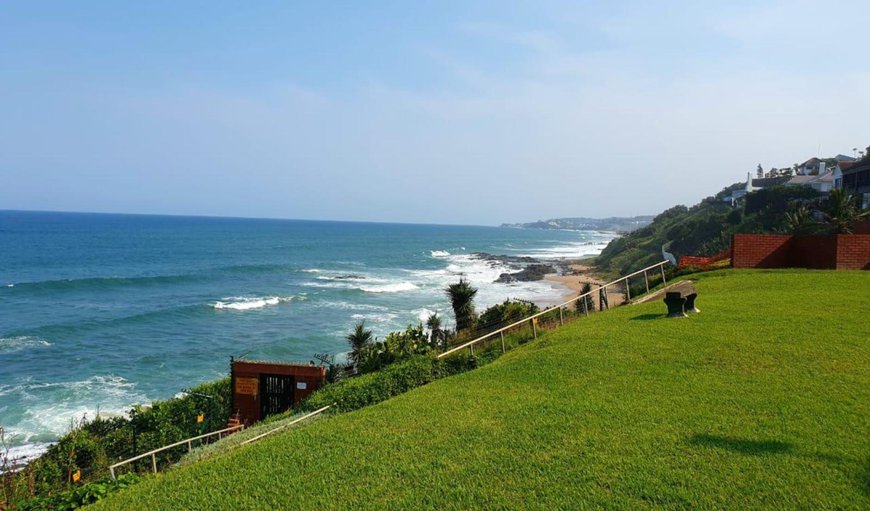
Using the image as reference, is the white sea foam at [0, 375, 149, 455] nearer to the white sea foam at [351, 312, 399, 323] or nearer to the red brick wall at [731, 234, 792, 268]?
the white sea foam at [351, 312, 399, 323]

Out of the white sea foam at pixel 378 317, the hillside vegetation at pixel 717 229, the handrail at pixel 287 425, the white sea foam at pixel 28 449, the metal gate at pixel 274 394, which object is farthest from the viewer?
the hillside vegetation at pixel 717 229

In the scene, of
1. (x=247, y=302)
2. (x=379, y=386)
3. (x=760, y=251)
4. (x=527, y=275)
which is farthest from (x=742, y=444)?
(x=527, y=275)

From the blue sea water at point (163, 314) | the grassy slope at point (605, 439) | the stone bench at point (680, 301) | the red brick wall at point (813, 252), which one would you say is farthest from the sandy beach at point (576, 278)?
the grassy slope at point (605, 439)

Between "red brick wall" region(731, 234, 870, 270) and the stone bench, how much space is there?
785cm

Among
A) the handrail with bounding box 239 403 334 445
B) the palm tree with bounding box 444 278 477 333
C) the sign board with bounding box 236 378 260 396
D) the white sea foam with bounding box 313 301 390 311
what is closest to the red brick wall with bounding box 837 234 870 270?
the palm tree with bounding box 444 278 477 333

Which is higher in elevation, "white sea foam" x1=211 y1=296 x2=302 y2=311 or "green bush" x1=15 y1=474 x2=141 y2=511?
"green bush" x1=15 y1=474 x2=141 y2=511

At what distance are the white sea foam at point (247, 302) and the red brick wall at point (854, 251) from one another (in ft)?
130

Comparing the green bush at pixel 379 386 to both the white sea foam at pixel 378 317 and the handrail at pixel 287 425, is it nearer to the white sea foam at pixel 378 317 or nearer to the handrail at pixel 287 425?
the handrail at pixel 287 425

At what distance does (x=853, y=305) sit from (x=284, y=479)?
14.2 metres

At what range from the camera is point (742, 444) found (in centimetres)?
787

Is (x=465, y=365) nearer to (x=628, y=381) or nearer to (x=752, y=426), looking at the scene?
(x=628, y=381)

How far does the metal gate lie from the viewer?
18125mm

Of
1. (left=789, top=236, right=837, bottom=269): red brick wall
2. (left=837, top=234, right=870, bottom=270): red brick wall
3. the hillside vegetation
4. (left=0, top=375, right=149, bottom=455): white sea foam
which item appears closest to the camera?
(left=837, top=234, right=870, bottom=270): red brick wall

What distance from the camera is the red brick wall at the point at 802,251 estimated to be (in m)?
20.3
